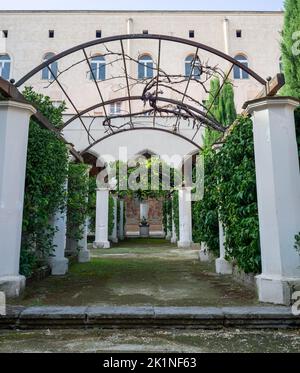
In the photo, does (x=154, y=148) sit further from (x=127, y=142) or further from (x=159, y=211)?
(x=159, y=211)

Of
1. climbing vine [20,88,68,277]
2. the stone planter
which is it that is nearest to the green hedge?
climbing vine [20,88,68,277]

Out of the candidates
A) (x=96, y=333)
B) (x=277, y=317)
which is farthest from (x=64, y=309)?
(x=277, y=317)

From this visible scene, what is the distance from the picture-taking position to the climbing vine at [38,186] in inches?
206

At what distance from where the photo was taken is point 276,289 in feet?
13.8

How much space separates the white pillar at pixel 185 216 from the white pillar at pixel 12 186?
32.0 ft

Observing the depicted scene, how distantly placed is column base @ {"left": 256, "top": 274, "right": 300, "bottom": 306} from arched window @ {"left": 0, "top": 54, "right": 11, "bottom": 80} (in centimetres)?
2378

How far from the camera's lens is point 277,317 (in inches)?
142

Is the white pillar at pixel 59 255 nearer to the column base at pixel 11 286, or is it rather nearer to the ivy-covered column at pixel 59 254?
the ivy-covered column at pixel 59 254

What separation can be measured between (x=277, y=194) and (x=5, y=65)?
24.0 m

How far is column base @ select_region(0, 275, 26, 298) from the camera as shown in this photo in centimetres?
440

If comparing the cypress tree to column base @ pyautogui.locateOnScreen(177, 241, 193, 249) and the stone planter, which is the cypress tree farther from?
the stone planter

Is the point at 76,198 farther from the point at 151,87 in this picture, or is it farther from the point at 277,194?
the point at 277,194
